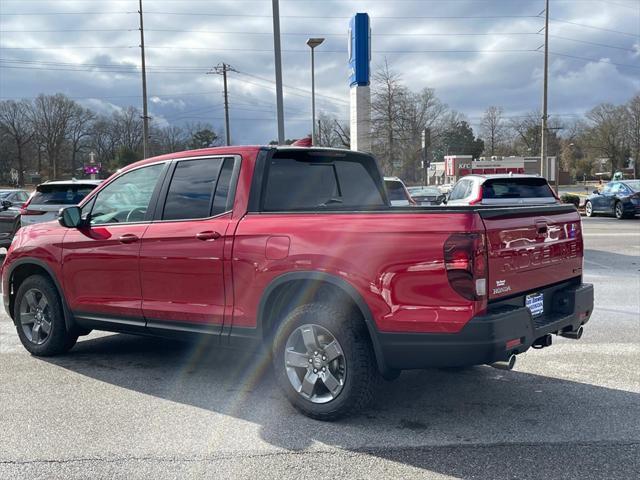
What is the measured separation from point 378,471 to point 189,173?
2.76m

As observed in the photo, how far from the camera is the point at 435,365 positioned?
12.3 ft

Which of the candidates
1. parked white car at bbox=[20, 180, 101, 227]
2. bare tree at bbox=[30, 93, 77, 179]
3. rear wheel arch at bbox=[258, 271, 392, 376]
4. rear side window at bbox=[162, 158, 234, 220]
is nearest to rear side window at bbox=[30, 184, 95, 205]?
parked white car at bbox=[20, 180, 101, 227]

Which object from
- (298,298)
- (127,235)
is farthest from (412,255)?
(127,235)

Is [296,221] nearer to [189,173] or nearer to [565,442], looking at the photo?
[189,173]

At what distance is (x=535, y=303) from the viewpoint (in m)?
4.18

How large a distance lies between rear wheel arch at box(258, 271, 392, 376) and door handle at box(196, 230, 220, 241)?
0.61 metres

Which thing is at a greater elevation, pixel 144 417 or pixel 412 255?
pixel 412 255

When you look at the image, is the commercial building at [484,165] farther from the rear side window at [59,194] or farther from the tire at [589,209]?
the rear side window at [59,194]

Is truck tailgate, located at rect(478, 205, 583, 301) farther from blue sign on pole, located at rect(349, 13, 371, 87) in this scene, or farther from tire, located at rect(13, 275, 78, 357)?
blue sign on pole, located at rect(349, 13, 371, 87)

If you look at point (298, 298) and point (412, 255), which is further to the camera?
point (298, 298)

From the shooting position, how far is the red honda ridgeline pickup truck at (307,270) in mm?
3645

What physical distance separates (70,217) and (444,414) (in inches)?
139

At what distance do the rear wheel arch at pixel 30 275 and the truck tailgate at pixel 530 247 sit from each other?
3909 mm

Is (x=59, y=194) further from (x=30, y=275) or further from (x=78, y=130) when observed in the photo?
(x=78, y=130)
